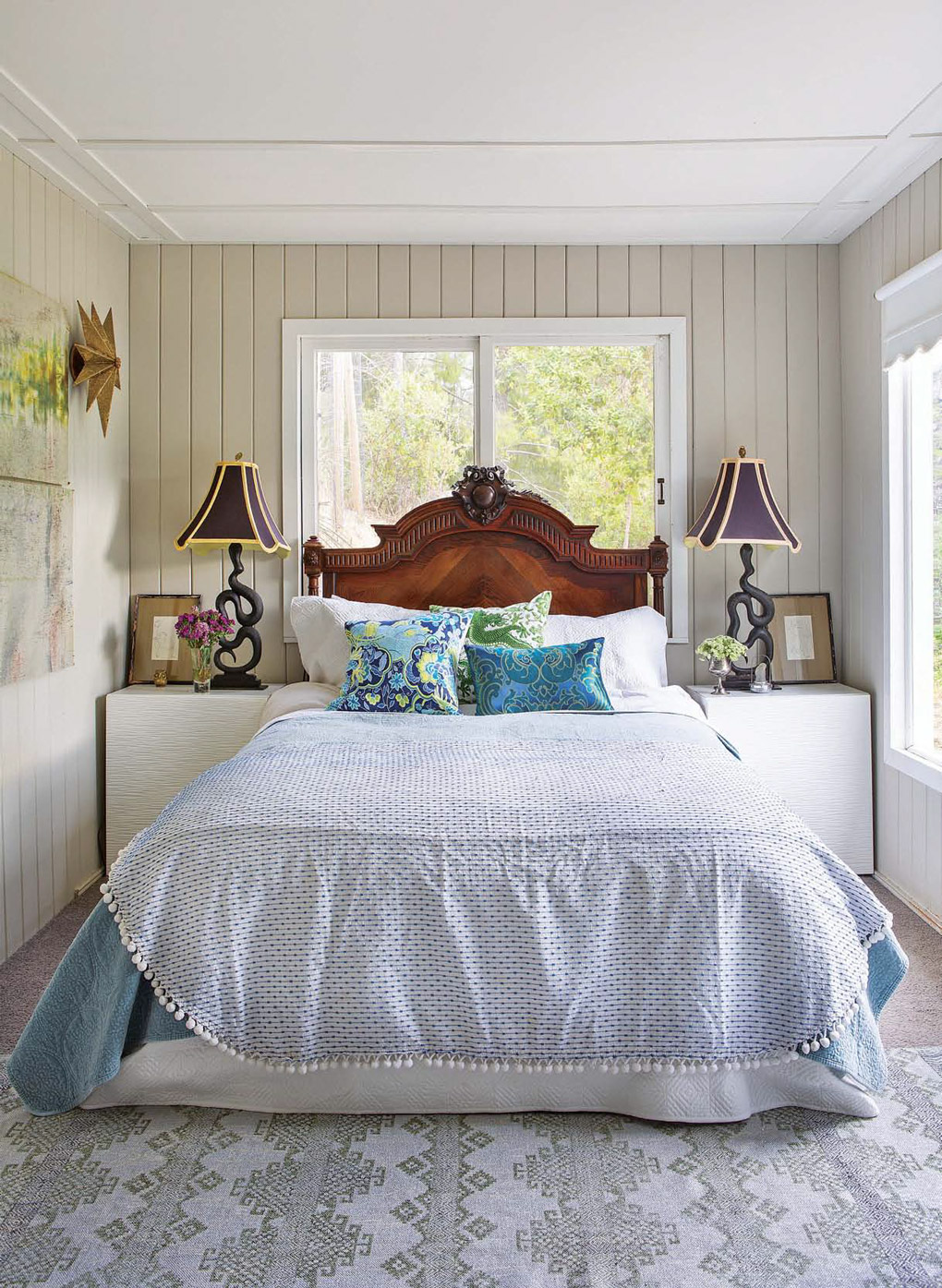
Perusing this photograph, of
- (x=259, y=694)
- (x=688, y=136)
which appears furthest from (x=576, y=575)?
(x=688, y=136)

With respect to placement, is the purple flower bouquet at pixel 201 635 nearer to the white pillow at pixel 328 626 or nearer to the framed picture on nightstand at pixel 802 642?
the white pillow at pixel 328 626

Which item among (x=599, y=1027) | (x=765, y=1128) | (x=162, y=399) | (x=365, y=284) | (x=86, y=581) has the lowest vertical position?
(x=765, y=1128)

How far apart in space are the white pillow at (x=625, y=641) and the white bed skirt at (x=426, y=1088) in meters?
1.72

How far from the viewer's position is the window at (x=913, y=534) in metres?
3.37

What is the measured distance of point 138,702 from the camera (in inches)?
147

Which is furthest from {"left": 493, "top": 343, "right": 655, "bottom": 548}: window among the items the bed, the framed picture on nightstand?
the bed

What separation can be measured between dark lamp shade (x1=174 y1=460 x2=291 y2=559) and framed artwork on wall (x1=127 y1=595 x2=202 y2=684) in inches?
11.9

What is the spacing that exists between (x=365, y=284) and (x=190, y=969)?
3002mm

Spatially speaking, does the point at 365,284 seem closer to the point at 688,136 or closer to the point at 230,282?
the point at 230,282

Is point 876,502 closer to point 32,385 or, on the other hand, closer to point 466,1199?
point 466,1199

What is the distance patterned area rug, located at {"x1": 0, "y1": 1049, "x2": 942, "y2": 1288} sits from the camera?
165cm

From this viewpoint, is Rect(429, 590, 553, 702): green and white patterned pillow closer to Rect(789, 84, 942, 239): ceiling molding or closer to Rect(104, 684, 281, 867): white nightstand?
Rect(104, 684, 281, 867): white nightstand

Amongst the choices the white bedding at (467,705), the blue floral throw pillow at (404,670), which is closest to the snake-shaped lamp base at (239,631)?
the white bedding at (467,705)

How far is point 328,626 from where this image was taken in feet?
12.7
